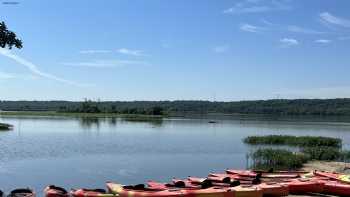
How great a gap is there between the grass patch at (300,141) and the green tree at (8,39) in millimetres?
44254

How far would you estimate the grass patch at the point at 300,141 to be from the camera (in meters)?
53.3

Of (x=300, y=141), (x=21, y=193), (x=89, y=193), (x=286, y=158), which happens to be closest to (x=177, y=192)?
(x=89, y=193)

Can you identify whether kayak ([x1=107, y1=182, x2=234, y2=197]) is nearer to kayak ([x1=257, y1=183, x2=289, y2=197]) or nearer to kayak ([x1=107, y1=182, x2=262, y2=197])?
kayak ([x1=107, y1=182, x2=262, y2=197])

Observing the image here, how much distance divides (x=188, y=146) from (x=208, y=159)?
1146cm

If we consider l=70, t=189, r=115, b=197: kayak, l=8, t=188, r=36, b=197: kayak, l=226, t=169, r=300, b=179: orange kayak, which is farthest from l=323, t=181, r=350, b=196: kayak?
l=8, t=188, r=36, b=197: kayak

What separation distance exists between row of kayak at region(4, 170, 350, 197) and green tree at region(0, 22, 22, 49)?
35.3 feet

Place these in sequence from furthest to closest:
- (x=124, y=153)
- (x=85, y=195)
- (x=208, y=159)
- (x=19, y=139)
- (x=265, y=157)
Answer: (x=19, y=139), (x=124, y=153), (x=208, y=159), (x=265, y=157), (x=85, y=195)

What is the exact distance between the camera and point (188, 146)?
54.8 m

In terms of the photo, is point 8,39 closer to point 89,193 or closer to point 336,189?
point 89,193

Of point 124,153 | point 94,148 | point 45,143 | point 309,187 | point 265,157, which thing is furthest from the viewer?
point 45,143

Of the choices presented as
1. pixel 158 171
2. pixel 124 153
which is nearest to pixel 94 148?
pixel 124 153

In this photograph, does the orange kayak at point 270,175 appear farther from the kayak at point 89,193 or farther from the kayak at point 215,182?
the kayak at point 89,193

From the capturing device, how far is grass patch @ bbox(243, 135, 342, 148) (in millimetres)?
53281

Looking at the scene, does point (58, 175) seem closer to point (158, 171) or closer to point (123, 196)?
point (158, 171)
